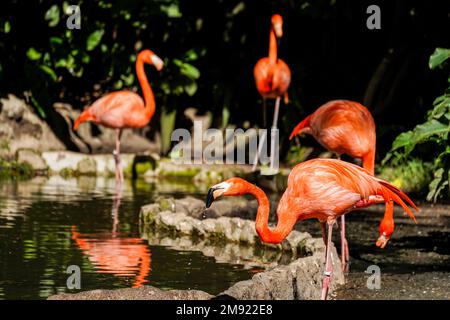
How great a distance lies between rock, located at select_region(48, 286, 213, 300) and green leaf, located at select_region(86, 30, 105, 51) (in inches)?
362

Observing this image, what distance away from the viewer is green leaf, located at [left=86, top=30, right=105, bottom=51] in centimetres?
1427

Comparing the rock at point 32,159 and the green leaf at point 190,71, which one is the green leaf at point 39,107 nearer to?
the rock at point 32,159

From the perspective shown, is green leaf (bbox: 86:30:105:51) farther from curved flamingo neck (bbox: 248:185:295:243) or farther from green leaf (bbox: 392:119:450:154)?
curved flamingo neck (bbox: 248:185:295:243)

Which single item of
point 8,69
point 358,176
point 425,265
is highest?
point 8,69

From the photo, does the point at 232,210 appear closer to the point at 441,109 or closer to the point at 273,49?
the point at 441,109

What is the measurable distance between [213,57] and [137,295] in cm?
998

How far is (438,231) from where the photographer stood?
29.0 ft

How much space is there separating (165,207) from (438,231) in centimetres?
238

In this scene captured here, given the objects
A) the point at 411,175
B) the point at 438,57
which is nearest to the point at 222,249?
the point at 438,57

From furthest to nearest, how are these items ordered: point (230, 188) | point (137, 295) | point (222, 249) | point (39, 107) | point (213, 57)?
point (213, 57)
point (39, 107)
point (222, 249)
point (230, 188)
point (137, 295)

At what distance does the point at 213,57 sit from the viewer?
15.1 meters

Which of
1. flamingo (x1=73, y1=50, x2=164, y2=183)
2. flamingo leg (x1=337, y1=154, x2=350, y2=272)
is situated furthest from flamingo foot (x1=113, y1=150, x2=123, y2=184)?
flamingo leg (x1=337, y1=154, x2=350, y2=272)
